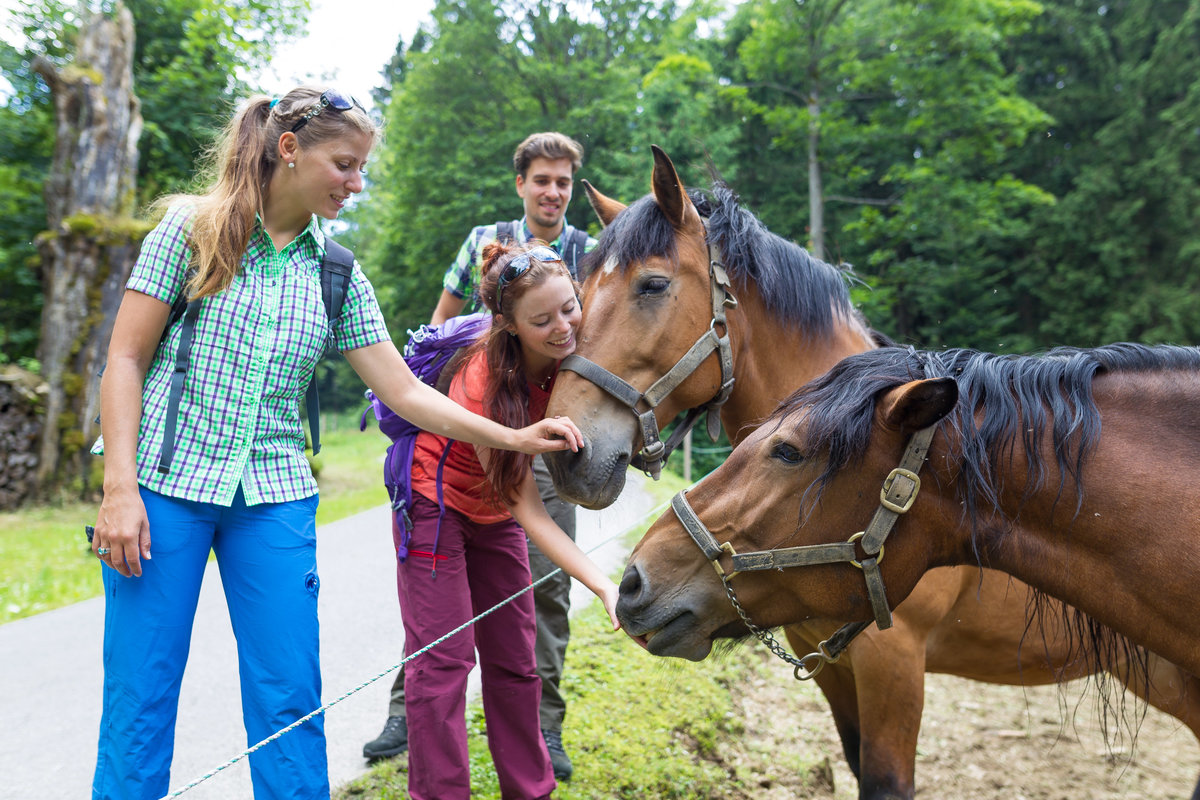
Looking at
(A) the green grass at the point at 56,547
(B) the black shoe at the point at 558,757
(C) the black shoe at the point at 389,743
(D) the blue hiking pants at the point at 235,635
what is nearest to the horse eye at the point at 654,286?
(D) the blue hiking pants at the point at 235,635

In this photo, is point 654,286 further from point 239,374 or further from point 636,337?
point 239,374

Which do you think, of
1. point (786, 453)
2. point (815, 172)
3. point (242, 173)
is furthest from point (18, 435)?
point (815, 172)

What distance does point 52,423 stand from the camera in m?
10.4

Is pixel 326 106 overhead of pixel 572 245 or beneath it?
overhead

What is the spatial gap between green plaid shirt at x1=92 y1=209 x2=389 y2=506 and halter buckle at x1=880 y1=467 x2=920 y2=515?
1.46 metres

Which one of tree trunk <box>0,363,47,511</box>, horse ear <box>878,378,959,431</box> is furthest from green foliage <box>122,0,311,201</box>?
horse ear <box>878,378,959,431</box>

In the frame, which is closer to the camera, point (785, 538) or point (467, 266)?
point (785, 538)

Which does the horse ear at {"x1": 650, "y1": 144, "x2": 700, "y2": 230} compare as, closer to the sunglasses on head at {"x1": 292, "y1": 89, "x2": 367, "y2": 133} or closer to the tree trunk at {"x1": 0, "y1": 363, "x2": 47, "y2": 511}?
the sunglasses on head at {"x1": 292, "y1": 89, "x2": 367, "y2": 133}

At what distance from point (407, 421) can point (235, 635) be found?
0.81 metres

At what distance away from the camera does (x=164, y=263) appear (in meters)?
1.86

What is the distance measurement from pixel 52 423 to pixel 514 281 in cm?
1070

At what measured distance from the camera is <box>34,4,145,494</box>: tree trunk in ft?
33.8

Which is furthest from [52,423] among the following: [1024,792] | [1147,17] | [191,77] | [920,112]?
[1147,17]

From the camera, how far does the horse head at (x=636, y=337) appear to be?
7.81 ft
